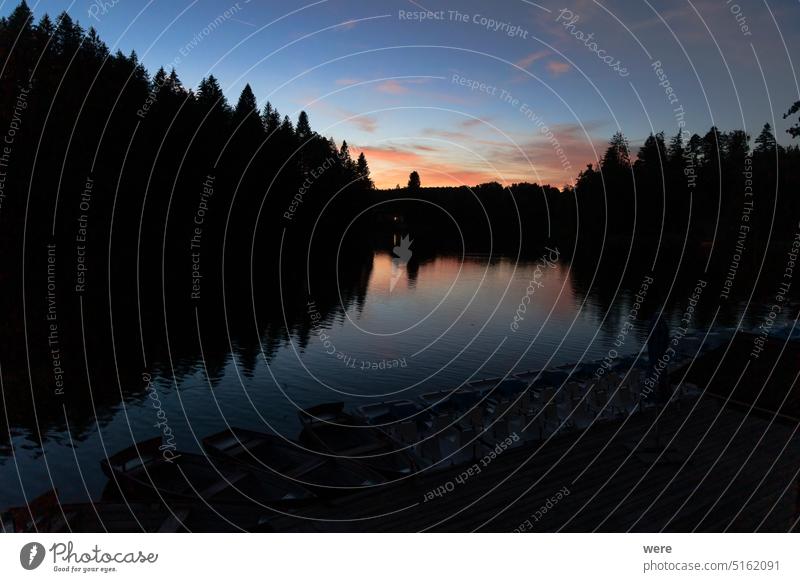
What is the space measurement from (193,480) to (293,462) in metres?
3.94

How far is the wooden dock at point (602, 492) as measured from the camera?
14727 millimetres

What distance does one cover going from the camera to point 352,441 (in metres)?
25.7

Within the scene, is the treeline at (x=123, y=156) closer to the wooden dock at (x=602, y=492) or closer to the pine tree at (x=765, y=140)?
the wooden dock at (x=602, y=492)

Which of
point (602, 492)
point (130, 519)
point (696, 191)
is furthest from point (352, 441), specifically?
point (696, 191)

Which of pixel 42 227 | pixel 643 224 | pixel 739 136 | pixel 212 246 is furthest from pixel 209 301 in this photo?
pixel 739 136

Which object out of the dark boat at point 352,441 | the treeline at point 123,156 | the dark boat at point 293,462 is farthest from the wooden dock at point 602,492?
the treeline at point 123,156

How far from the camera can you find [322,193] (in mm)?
151875

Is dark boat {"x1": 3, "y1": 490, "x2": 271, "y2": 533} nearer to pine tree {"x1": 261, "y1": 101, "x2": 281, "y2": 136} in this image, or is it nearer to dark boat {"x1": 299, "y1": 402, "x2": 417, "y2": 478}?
dark boat {"x1": 299, "y1": 402, "x2": 417, "y2": 478}

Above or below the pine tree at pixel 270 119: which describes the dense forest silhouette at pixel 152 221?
below

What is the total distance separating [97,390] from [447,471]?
29.8 metres

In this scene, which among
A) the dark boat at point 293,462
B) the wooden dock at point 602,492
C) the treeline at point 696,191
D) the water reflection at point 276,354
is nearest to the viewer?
the wooden dock at point 602,492

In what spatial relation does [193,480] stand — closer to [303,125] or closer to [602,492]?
[602,492]

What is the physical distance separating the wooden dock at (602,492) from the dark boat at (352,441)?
2.28 meters

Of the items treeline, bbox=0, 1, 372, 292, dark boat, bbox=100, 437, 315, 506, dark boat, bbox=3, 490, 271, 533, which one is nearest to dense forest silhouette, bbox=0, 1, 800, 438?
treeline, bbox=0, 1, 372, 292
